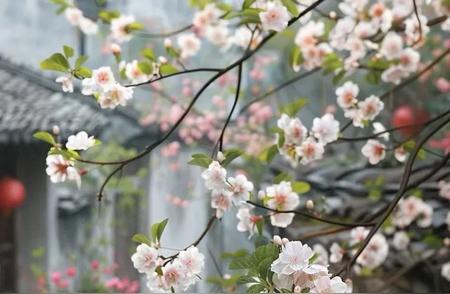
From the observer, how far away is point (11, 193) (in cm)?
155

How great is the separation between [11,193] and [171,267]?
86cm

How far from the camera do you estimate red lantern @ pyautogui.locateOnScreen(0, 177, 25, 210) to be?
154cm

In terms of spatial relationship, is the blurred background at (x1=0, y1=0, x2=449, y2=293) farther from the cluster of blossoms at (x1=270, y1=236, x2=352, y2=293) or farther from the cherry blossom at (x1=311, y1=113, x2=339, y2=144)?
the cluster of blossoms at (x1=270, y1=236, x2=352, y2=293)

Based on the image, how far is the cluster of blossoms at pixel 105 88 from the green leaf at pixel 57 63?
31 mm

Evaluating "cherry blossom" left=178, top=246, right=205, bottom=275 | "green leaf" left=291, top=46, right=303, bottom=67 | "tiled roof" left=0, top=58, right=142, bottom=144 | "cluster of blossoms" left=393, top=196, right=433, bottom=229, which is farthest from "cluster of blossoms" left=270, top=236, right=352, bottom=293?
"tiled roof" left=0, top=58, right=142, bottom=144

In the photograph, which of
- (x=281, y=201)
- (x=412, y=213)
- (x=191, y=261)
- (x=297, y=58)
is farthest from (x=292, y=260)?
(x=412, y=213)

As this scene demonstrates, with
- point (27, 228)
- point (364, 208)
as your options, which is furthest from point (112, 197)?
point (364, 208)

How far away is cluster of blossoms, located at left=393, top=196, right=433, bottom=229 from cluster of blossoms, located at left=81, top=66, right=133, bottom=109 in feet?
2.44

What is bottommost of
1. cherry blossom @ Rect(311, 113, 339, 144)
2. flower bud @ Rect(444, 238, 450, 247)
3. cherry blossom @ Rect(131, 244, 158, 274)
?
cherry blossom @ Rect(131, 244, 158, 274)

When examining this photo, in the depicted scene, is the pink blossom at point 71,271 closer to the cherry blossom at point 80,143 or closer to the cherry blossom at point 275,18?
the cherry blossom at point 80,143

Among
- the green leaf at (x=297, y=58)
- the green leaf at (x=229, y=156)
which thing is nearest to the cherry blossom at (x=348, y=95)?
the green leaf at (x=297, y=58)

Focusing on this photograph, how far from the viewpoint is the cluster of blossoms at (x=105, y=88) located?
2.76ft

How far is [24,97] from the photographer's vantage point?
1538mm

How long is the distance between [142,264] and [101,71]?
25cm
